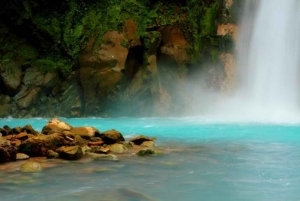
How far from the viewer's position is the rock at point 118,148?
1018cm

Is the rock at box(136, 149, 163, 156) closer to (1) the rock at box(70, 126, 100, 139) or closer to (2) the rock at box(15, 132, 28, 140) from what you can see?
(1) the rock at box(70, 126, 100, 139)

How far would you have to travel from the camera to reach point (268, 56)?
91.9 ft

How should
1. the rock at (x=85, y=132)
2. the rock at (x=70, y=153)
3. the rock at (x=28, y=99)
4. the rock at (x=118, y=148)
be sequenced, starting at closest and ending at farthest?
the rock at (x=70, y=153)
the rock at (x=118, y=148)
the rock at (x=85, y=132)
the rock at (x=28, y=99)

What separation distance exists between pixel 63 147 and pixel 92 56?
15.9 meters

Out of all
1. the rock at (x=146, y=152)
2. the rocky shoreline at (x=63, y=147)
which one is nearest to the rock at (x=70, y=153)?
the rocky shoreline at (x=63, y=147)

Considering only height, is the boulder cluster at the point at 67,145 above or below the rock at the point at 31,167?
above

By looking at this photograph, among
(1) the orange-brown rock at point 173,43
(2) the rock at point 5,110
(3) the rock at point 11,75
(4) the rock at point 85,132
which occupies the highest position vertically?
(1) the orange-brown rock at point 173,43

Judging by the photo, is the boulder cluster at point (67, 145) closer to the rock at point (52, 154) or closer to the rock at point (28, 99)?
the rock at point (52, 154)

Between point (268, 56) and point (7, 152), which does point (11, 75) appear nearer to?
point (7, 152)

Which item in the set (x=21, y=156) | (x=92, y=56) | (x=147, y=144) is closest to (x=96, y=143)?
(x=147, y=144)

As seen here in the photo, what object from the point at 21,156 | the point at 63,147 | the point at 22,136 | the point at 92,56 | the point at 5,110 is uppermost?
the point at 92,56

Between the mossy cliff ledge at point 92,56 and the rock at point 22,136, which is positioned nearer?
the rock at point 22,136

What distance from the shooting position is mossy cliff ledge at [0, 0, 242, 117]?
2486 centimetres

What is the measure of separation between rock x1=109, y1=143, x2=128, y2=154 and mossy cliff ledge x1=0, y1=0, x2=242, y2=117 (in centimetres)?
1463
